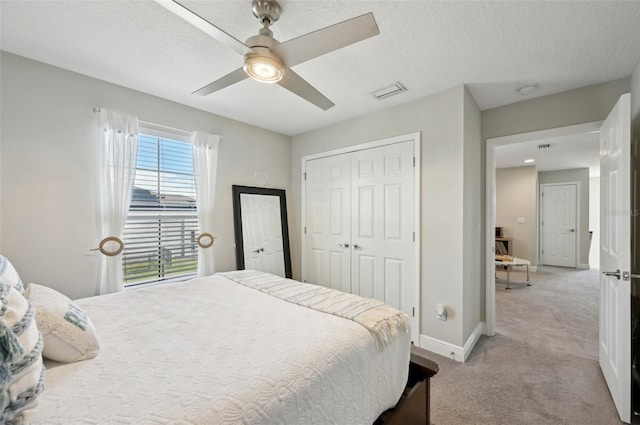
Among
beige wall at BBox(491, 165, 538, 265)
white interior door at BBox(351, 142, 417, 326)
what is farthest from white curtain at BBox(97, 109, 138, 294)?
beige wall at BBox(491, 165, 538, 265)

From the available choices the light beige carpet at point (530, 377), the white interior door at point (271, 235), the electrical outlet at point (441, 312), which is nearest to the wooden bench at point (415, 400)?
the light beige carpet at point (530, 377)

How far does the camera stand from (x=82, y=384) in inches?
35.0

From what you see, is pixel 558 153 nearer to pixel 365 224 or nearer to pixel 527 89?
pixel 527 89

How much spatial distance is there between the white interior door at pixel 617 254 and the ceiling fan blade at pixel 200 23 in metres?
2.39

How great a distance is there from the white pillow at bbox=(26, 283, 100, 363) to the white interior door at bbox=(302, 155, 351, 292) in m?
2.60

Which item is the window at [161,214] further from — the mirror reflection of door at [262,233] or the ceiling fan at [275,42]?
the ceiling fan at [275,42]

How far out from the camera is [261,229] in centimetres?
350

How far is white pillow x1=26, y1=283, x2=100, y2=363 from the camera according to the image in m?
1.01

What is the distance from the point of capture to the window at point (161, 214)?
2545 mm

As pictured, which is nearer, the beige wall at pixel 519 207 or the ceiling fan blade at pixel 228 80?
the ceiling fan blade at pixel 228 80

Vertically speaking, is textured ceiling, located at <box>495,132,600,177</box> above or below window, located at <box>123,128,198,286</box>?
above

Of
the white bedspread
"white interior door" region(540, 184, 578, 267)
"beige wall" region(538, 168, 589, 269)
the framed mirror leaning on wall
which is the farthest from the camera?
"white interior door" region(540, 184, 578, 267)

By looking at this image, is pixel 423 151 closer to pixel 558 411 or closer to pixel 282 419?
pixel 558 411

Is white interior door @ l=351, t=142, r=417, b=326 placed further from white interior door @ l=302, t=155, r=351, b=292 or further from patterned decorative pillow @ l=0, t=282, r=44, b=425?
patterned decorative pillow @ l=0, t=282, r=44, b=425
